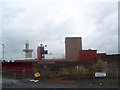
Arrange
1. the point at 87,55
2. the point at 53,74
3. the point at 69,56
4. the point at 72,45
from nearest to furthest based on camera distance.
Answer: the point at 53,74 < the point at 87,55 < the point at 69,56 < the point at 72,45

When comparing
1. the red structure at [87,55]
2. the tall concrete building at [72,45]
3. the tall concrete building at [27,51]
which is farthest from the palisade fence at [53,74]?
the tall concrete building at [27,51]

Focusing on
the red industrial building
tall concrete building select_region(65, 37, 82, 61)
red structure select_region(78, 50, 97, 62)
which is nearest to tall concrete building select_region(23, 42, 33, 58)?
the red industrial building

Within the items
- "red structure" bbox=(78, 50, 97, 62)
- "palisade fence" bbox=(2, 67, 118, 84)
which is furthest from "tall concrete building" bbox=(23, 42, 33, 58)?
"red structure" bbox=(78, 50, 97, 62)

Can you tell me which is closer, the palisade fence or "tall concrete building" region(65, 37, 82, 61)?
the palisade fence

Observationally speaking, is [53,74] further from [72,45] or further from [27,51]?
[27,51]

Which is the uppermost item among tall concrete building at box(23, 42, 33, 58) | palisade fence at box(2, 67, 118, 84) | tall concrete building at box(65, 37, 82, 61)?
tall concrete building at box(65, 37, 82, 61)

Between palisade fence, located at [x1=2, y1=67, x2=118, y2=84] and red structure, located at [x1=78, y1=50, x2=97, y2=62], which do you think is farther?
red structure, located at [x1=78, y1=50, x2=97, y2=62]

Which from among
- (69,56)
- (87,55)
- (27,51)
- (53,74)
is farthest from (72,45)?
(27,51)

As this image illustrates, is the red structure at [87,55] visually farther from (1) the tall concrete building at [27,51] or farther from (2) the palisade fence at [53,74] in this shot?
(1) the tall concrete building at [27,51]

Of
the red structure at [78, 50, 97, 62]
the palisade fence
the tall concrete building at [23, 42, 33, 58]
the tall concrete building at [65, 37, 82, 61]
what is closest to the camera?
the palisade fence

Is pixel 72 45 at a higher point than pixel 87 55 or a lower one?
higher

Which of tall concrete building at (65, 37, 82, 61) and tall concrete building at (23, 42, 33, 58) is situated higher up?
tall concrete building at (65, 37, 82, 61)

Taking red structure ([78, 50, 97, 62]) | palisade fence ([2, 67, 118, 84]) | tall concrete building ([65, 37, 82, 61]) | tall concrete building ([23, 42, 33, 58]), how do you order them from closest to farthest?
palisade fence ([2, 67, 118, 84]), red structure ([78, 50, 97, 62]), tall concrete building ([65, 37, 82, 61]), tall concrete building ([23, 42, 33, 58])

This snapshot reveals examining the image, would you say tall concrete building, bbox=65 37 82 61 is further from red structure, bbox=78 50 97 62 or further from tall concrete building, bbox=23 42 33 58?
tall concrete building, bbox=23 42 33 58
